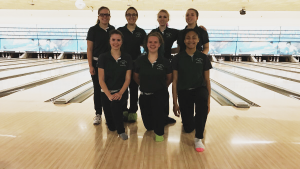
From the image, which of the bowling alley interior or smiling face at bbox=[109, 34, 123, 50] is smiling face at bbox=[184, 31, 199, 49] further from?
smiling face at bbox=[109, 34, 123, 50]

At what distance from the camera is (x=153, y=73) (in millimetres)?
2055

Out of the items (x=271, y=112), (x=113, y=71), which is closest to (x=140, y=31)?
(x=113, y=71)

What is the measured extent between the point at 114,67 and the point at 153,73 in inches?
14.8

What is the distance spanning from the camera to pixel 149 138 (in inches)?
82.4

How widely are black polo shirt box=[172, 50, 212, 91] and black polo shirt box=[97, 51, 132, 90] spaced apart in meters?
0.47

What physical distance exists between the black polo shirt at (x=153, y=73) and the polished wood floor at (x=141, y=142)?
0.49 metres

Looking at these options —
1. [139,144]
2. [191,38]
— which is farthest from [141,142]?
[191,38]

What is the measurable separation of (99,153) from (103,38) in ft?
3.90

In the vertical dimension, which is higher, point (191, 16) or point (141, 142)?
point (191, 16)

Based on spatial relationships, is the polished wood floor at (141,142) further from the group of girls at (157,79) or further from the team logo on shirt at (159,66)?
the team logo on shirt at (159,66)

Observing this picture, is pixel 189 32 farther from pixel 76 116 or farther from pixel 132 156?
pixel 76 116

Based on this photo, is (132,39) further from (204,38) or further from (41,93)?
(41,93)

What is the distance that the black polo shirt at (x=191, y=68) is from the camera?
203 cm

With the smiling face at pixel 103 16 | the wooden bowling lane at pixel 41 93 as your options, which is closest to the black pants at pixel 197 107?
the smiling face at pixel 103 16
